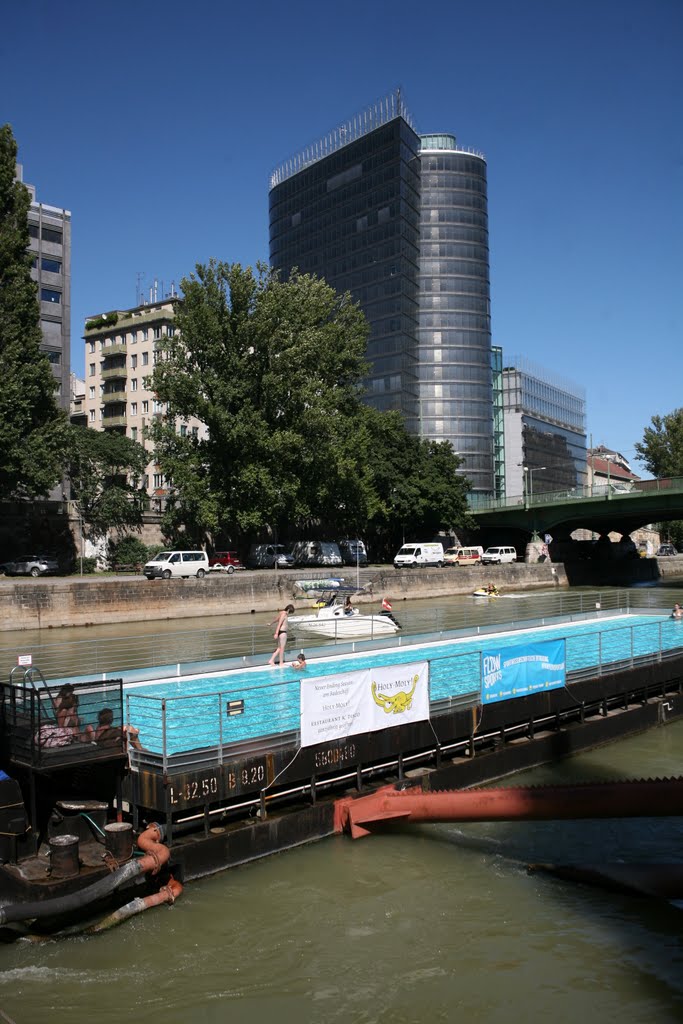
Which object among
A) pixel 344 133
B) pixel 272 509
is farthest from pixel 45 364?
pixel 344 133

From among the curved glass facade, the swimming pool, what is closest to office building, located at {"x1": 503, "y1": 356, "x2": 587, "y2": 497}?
the curved glass facade

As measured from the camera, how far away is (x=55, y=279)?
71625 millimetres

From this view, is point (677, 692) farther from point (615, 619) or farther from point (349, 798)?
point (349, 798)

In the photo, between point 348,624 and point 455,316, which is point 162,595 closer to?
point 348,624

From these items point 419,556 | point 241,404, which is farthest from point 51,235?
point 419,556

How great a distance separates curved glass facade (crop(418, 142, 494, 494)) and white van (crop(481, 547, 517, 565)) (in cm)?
4893

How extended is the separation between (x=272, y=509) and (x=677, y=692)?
3719cm

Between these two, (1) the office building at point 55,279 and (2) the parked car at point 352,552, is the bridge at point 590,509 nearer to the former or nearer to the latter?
(2) the parked car at point 352,552

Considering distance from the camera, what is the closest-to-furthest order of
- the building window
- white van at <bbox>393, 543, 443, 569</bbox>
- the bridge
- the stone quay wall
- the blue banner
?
the blue banner
the stone quay wall
the bridge
white van at <bbox>393, 543, 443, 569</bbox>
the building window

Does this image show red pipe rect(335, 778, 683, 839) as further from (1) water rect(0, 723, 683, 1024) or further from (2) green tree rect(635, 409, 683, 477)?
(2) green tree rect(635, 409, 683, 477)

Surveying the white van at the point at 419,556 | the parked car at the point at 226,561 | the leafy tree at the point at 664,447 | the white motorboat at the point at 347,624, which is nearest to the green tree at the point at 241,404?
the parked car at the point at 226,561

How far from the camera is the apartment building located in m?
97.8

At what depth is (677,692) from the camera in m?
21.7

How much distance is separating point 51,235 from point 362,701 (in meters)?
69.1
